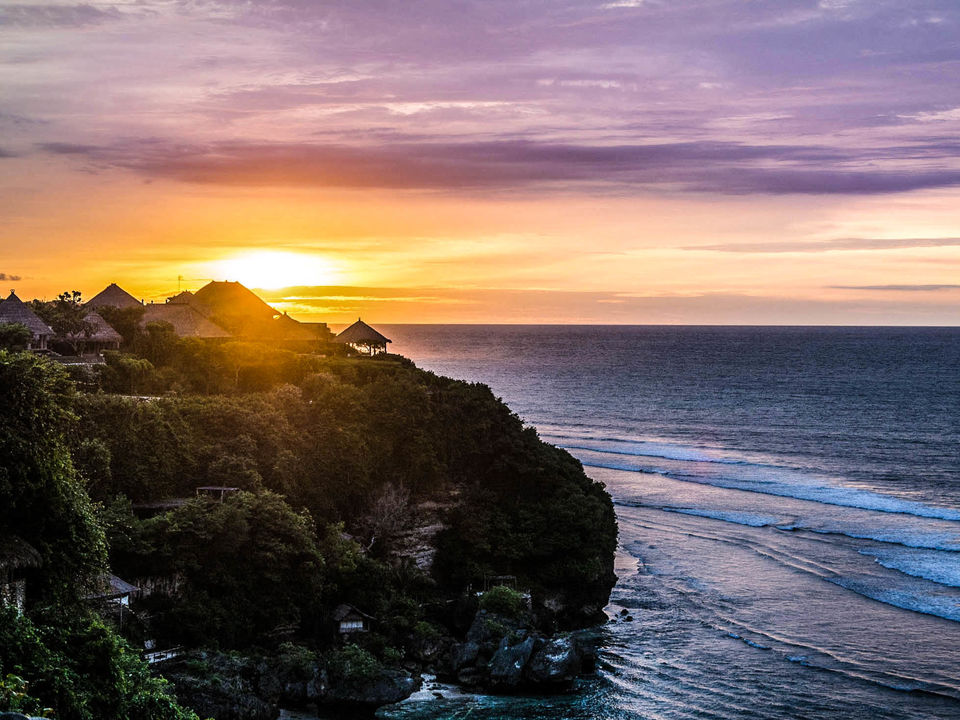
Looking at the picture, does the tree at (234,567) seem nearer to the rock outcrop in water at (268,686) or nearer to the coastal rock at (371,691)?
the rock outcrop in water at (268,686)

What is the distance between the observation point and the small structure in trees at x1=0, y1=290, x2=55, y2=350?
46.4m

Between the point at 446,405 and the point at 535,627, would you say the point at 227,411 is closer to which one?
the point at 446,405

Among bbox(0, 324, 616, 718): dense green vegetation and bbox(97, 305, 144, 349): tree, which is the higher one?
bbox(97, 305, 144, 349): tree

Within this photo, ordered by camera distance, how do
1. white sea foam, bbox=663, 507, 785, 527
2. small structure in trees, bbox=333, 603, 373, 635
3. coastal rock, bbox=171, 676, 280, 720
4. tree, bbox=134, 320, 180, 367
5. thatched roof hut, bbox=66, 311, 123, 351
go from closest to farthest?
coastal rock, bbox=171, 676, 280, 720 → small structure in trees, bbox=333, 603, 373, 635 → tree, bbox=134, 320, 180, 367 → thatched roof hut, bbox=66, 311, 123, 351 → white sea foam, bbox=663, 507, 785, 527

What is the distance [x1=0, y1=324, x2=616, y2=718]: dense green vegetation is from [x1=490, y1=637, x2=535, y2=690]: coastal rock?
10.6 feet

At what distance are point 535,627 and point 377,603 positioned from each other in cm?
628

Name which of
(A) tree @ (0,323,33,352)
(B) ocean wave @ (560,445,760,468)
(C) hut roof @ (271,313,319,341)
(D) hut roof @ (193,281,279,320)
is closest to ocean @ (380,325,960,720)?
(B) ocean wave @ (560,445,760,468)

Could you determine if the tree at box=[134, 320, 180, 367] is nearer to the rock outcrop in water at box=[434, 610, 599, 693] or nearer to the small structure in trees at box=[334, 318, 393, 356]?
the small structure in trees at box=[334, 318, 393, 356]

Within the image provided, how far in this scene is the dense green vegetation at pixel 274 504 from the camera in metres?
20.4

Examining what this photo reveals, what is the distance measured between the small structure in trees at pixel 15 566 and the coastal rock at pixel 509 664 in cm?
1647

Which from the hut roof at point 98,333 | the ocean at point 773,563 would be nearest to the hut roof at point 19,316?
the hut roof at point 98,333

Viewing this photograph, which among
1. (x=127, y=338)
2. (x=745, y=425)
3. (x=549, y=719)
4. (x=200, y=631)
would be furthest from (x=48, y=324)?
(x=745, y=425)

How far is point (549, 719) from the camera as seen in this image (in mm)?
29547

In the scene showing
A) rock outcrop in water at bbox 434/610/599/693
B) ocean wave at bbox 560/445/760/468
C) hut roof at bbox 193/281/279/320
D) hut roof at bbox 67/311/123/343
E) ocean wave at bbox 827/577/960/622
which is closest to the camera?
rock outcrop in water at bbox 434/610/599/693
